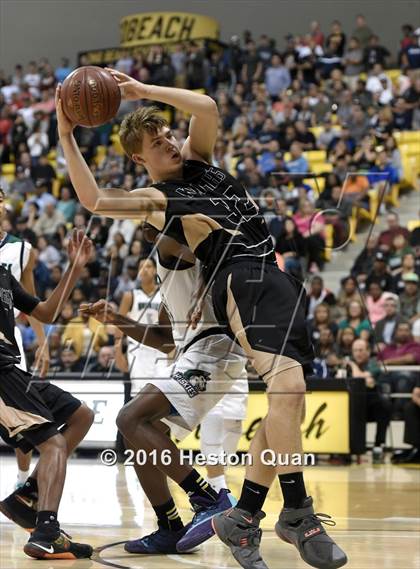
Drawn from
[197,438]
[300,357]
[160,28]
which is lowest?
[197,438]

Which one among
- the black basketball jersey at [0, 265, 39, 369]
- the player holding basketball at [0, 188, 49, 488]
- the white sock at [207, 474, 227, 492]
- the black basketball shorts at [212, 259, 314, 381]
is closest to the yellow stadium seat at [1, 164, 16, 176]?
the player holding basketball at [0, 188, 49, 488]

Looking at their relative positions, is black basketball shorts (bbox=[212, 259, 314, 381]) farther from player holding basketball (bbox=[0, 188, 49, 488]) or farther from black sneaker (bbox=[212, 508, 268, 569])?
player holding basketball (bbox=[0, 188, 49, 488])

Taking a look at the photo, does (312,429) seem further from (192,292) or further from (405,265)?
(192,292)

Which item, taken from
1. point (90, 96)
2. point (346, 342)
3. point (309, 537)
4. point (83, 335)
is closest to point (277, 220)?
point (346, 342)

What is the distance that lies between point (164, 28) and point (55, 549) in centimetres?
1578

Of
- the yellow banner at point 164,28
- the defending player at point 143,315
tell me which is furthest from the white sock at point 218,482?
the yellow banner at point 164,28

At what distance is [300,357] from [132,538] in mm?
1755

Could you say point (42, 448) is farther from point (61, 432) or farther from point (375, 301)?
point (375, 301)

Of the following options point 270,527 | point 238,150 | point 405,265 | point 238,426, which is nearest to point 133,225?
point 238,150

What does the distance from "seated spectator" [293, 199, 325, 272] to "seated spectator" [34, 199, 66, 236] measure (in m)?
4.69

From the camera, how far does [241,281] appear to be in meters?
4.16

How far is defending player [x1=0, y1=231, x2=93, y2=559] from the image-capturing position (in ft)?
15.1

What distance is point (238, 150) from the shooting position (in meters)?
15.6

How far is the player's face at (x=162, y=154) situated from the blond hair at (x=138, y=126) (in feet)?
0.08
